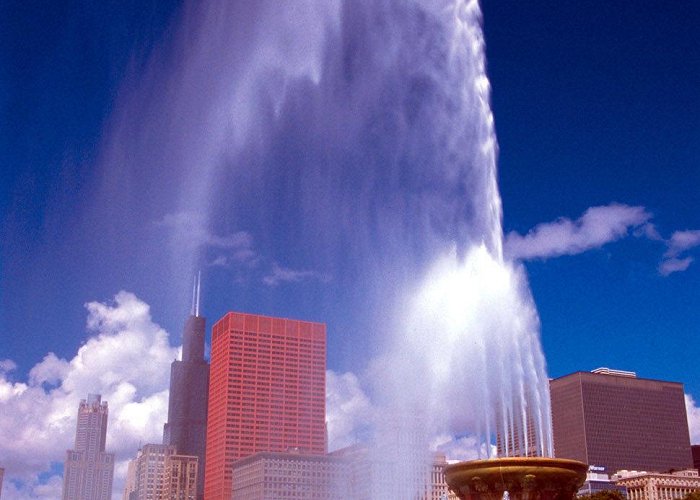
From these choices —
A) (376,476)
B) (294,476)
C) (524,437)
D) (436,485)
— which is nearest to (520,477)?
(524,437)

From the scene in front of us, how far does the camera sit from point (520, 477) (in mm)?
40469

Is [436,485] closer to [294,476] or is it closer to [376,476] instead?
[294,476]

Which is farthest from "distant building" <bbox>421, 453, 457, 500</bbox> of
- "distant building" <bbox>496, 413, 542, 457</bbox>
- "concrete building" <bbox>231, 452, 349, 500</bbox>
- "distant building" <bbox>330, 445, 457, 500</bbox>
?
"distant building" <bbox>496, 413, 542, 457</bbox>

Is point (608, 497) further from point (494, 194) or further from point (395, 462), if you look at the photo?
point (494, 194)

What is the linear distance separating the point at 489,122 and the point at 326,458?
131068 mm

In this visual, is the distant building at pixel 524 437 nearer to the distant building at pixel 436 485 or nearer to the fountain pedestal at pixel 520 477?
the fountain pedestal at pixel 520 477

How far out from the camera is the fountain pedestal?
40.4 m

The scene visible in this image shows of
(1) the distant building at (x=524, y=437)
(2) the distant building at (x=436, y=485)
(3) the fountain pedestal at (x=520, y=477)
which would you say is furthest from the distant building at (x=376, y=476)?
(3) the fountain pedestal at (x=520, y=477)

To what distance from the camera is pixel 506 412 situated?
56.0 m

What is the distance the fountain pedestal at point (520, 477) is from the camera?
40.4 m

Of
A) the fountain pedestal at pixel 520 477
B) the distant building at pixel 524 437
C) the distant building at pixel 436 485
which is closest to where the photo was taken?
the fountain pedestal at pixel 520 477

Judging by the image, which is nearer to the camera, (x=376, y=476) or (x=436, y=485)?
(x=376, y=476)

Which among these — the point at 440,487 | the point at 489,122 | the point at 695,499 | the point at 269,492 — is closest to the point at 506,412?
the point at 489,122

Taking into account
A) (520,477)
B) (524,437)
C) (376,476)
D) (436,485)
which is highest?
(436,485)
